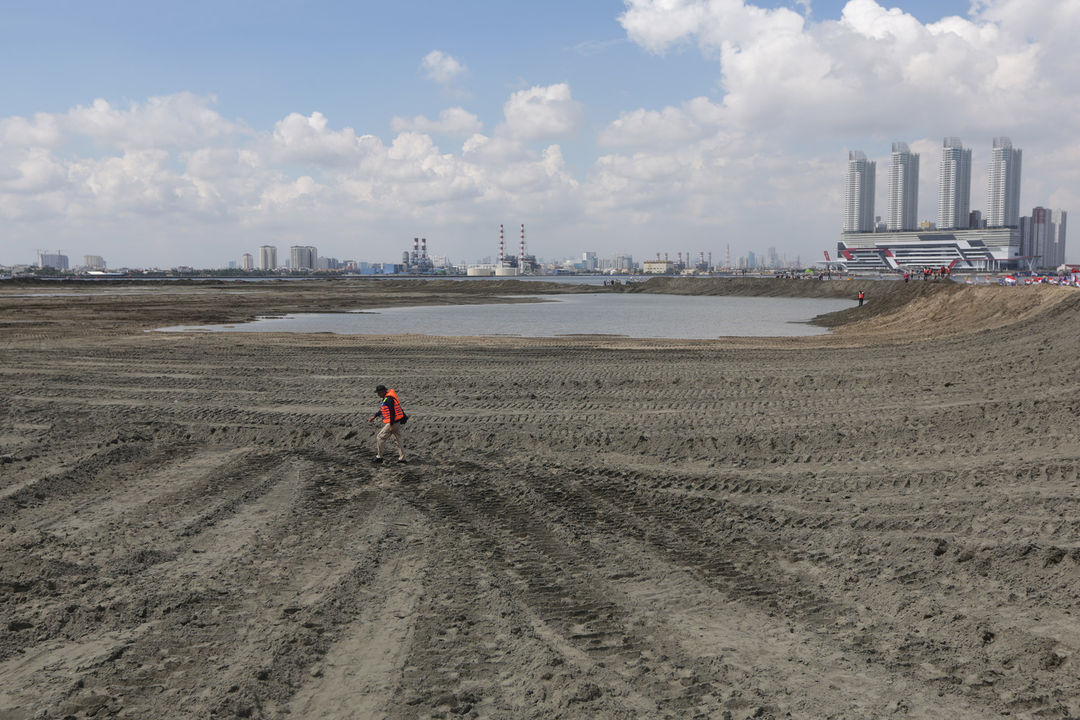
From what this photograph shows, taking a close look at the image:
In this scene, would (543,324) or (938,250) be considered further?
(938,250)

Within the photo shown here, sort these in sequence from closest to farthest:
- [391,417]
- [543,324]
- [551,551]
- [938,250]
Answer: [551,551]
[391,417]
[543,324]
[938,250]

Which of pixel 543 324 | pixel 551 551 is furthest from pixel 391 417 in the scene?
pixel 543 324

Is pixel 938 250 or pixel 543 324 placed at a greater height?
pixel 938 250

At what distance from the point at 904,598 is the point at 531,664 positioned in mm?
3566

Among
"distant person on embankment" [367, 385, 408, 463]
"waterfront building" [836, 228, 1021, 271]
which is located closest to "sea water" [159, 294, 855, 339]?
"distant person on embankment" [367, 385, 408, 463]

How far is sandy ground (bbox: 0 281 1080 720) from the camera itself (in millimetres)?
5305

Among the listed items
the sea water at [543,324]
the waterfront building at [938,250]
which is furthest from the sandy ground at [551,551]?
the waterfront building at [938,250]

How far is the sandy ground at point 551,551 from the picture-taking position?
530cm

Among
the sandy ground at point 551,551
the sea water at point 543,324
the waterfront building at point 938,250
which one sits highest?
the waterfront building at point 938,250

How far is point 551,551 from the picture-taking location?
7914mm

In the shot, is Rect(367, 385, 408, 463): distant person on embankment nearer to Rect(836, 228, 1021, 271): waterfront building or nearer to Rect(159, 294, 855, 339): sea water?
Rect(159, 294, 855, 339): sea water

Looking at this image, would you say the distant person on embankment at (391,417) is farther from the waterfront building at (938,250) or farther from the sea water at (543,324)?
the waterfront building at (938,250)

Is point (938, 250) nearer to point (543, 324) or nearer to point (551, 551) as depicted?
point (543, 324)

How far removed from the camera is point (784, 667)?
5.57 m
